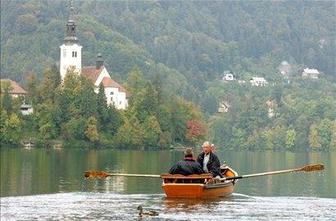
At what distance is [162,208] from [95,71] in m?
147

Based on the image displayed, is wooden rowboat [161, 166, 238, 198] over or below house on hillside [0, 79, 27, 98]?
below

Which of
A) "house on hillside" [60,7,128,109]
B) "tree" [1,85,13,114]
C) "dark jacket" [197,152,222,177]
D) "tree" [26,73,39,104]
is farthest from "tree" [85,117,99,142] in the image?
"dark jacket" [197,152,222,177]

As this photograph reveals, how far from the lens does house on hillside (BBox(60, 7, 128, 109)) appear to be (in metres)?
171

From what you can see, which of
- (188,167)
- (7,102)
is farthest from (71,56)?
(188,167)

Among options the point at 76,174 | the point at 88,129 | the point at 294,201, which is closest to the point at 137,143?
the point at 88,129

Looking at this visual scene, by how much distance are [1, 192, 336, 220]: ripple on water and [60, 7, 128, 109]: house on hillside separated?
12459 centimetres

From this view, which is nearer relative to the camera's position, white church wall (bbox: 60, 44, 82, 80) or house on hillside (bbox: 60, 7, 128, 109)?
house on hillside (bbox: 60, 7, 128, 109)

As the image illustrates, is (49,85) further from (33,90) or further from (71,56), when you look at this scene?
(71,56)

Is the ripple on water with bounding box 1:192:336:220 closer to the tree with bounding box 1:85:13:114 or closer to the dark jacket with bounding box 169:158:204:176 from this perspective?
the dark jacket with bounding box 169:158:204:176

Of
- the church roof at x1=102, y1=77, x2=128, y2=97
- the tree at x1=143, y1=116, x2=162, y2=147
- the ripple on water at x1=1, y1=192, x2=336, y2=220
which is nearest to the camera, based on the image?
the ripple on water at x1=1, y1=192, x2=336, y2=220

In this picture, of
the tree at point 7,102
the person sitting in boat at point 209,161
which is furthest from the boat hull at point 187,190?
the tree at point 7,102

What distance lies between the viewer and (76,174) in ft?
215

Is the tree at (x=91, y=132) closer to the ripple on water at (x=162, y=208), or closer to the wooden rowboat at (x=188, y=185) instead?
the ripple on water at (x=162, y=208)

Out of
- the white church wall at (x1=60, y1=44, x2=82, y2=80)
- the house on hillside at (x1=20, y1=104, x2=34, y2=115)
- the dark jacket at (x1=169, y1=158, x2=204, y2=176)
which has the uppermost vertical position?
the white church wall at (x1=60, y1=44, x2=82, y2=80)
